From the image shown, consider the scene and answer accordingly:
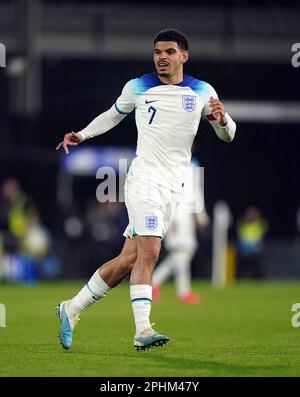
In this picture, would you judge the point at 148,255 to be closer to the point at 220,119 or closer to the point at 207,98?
the point at 220,119

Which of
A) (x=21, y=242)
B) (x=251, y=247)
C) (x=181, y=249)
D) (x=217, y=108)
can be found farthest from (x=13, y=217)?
(x=217, y=108)

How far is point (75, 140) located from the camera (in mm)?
9898

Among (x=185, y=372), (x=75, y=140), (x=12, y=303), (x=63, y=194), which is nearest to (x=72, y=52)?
(x=63, y=194)

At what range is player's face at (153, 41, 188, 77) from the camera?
382 inches

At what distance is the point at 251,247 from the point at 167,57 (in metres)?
17.4

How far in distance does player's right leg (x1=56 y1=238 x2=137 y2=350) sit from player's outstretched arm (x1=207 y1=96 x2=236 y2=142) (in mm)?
1164

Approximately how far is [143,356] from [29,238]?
51.4 feet

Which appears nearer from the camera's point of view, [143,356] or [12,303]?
[143,356]

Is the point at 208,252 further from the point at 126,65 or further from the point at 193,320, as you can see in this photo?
the point at 193,320

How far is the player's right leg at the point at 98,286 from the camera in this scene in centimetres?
973

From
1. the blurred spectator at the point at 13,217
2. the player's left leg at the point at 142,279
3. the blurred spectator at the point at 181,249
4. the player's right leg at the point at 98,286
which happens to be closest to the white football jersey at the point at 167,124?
the player's left leg at the point at 142,279

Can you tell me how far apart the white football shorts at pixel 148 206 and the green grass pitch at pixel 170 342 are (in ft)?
3.25

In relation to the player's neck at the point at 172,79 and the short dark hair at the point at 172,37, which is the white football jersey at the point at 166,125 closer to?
the player's neck at the point at 172,79
